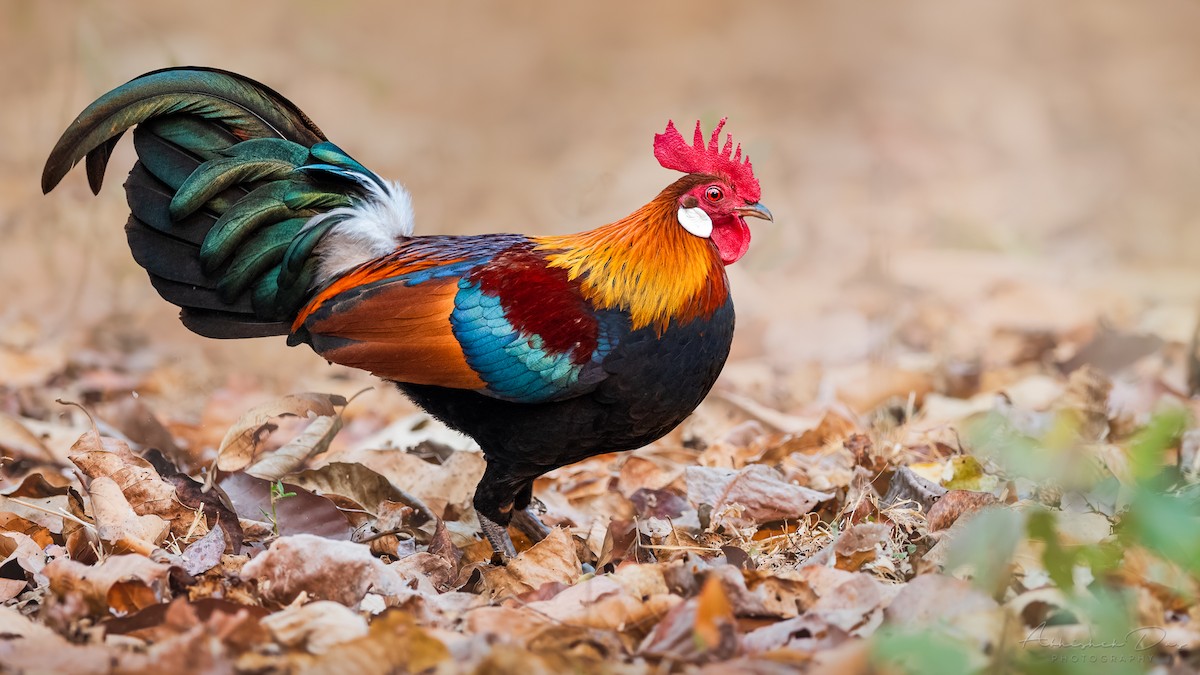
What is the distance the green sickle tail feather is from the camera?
14.1ft

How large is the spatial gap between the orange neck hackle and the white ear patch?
22mm

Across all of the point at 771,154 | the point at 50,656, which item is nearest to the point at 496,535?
the point at 50,656

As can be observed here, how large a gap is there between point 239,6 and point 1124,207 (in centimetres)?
914

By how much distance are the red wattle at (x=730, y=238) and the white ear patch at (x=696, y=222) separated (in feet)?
0.19

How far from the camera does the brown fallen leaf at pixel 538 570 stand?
11.4 ft

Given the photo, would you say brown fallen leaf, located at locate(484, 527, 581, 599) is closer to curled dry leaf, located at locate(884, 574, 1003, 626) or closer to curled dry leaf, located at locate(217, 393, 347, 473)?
curled dry leaf, located at locate(217, 393, 347, 473)

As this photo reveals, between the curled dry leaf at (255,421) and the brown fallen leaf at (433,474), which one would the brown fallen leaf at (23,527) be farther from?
the brown fallen leaf at (433,474)

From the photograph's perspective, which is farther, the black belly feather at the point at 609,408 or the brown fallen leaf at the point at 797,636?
the black belly feather at the point at 609,408

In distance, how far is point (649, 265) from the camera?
4078 mm

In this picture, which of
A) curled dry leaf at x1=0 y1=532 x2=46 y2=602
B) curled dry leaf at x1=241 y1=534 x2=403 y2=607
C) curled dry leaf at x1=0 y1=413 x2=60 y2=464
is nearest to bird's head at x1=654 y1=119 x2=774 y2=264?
curled dry leaf at x1=241 y1=534 x2=403 y2=607

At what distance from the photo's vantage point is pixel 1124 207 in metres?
10.4

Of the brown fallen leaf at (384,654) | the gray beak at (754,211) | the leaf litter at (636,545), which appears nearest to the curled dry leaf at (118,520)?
the leaf litter at (636,545)

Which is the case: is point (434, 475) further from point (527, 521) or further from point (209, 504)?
point (209, 504)

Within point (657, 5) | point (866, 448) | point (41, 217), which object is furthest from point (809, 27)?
point (866, 448)
